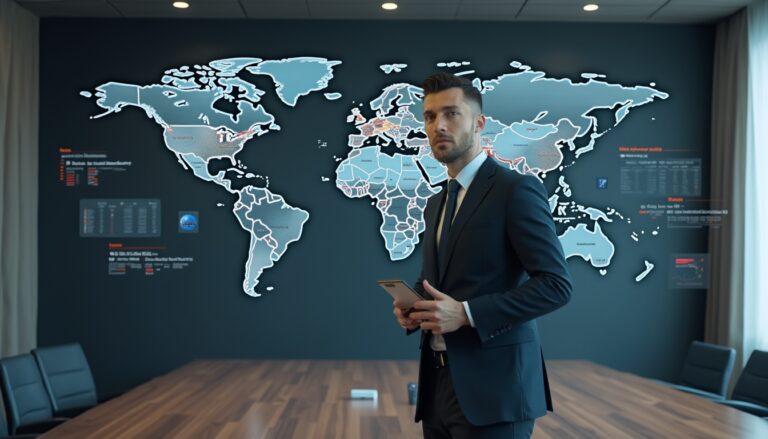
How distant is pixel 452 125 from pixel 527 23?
177 inches

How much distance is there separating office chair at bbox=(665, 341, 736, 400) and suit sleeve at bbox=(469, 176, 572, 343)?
3011 millimetres

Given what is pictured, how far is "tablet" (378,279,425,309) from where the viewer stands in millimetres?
1918

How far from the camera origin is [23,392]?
3941 millimetres

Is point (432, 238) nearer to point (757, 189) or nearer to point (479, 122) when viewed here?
point (479, 122)

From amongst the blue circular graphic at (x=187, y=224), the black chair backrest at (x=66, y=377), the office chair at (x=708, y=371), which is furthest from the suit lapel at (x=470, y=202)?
the blue circular graphic at (x=187, y=224)

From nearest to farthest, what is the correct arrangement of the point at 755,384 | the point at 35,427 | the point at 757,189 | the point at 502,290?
the point at 502,290 → the point at 35,427 → the point at 755,384 → the point at 757,189

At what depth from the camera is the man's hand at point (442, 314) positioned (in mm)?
1785

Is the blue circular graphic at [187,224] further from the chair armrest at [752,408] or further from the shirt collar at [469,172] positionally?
the shirt collar at [469,172]

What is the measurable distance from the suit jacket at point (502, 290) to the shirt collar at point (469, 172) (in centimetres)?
6

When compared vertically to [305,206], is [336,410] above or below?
below

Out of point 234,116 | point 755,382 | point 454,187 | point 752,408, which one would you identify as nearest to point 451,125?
point 454,187

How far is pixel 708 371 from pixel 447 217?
334 centimetres

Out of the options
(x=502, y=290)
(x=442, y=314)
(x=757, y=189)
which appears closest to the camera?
(x=442, y=314)

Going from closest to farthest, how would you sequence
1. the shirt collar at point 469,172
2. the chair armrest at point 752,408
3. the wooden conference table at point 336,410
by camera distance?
1. the shirt collar at point 469,172
2. the wooden conference table at point 336,410
3. the chair armrest at point 752,408
